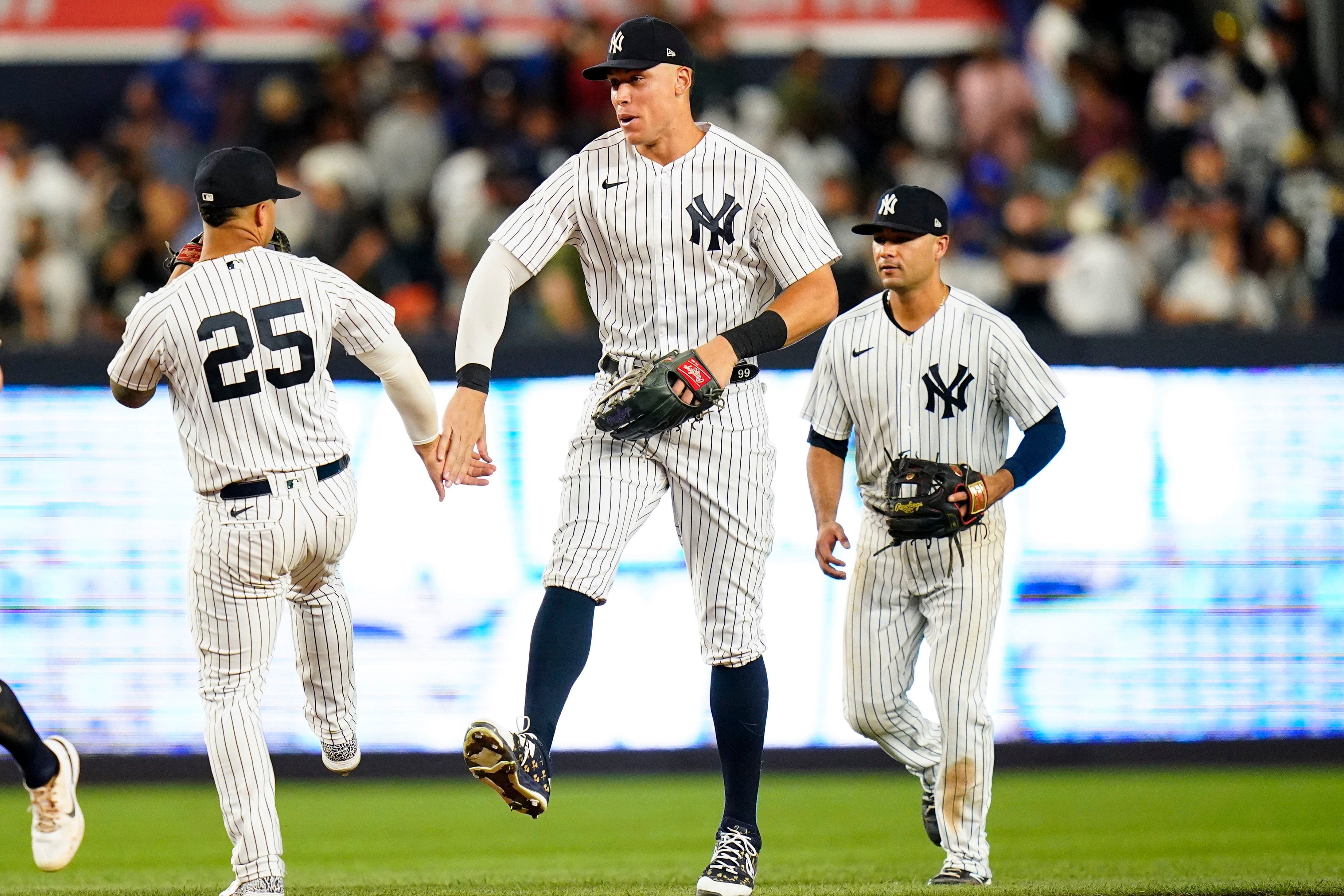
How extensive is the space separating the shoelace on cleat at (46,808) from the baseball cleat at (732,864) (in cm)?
194

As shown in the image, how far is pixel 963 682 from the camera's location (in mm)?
5703

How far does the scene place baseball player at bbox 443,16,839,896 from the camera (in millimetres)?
4820

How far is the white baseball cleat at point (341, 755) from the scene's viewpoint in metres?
5.41

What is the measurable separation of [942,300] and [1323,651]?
3.59 m

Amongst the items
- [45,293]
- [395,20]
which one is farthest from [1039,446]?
[395,20]

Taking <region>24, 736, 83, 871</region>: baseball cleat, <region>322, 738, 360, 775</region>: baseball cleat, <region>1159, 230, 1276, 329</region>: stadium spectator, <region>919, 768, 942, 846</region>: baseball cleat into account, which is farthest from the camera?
<region>1159, 230, 1276, 329</region>: stadium spectator

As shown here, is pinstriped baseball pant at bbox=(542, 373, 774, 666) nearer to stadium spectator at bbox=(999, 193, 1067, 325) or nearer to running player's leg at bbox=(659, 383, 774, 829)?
running player's leg at bbox=(659, 383, 774, 829)

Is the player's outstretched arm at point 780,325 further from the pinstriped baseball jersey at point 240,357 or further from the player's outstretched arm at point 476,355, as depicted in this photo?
the pinstriped baseball jersey at point 240,357

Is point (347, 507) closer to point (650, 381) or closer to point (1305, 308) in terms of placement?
point (650, 381)

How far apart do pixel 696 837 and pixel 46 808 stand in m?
3.00

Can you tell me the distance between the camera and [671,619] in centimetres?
839

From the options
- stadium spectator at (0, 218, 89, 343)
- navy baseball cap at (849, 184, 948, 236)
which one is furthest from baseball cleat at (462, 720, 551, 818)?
stadium spectator at (0, 218, 89, 343)

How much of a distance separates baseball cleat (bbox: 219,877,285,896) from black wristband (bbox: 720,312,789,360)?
195 centimetres

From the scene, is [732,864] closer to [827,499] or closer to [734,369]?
[734,369]
